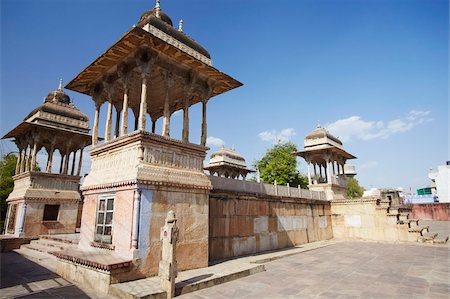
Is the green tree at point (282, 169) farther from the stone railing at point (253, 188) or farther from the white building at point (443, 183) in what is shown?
the white building at point (443, 183)

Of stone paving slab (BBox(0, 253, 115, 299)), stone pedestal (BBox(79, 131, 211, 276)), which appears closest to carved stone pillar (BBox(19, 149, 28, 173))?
stone paving slab (BBox(0, 253, 115, 299))

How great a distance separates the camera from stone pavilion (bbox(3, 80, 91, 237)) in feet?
50.3

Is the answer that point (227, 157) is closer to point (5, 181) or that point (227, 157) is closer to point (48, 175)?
point (48, 175)

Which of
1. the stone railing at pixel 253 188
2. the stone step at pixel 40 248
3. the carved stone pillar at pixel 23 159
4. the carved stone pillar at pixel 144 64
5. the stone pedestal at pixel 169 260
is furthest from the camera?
the carved stone pillar at pixel 23 159

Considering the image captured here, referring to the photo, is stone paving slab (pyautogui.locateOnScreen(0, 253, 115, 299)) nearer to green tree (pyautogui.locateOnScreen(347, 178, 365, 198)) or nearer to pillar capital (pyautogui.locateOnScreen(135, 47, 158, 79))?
pillar capital (pyautogui.locateOnScreen(135, 47, 158, 79))

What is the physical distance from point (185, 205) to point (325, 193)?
13.5 m

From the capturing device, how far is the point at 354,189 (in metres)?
46.0

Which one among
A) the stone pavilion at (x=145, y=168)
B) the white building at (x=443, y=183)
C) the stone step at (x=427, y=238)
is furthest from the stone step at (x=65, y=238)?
the white building at (x=443, y=183)

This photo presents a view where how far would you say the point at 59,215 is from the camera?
16.3 metres

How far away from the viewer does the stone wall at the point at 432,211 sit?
29.0 metres

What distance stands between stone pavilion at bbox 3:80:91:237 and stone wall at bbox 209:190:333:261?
11.7 metres

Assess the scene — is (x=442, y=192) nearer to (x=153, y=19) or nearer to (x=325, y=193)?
(x=325, y=193)

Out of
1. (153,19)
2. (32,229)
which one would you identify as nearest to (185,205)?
(153,19)

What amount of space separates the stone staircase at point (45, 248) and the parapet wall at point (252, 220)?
5.72m
